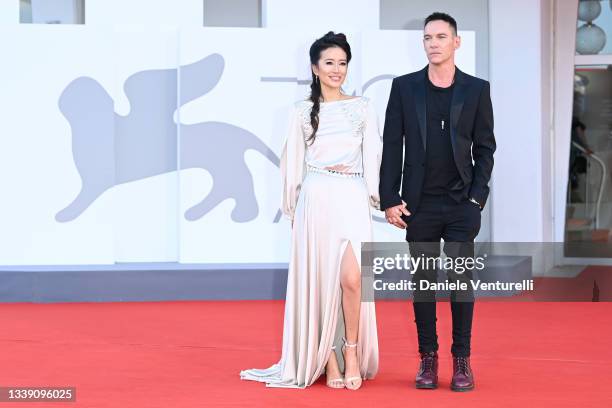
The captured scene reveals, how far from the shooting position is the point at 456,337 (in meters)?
4.46

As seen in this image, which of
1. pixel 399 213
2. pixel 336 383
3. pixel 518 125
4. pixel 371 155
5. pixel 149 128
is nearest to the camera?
pixel 399 213

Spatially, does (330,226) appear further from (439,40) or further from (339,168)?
(439,40)

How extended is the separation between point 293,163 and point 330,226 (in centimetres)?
35

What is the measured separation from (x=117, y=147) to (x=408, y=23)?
125 inches

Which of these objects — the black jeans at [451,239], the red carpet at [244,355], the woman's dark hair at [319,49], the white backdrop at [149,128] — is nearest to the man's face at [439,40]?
the woman's dark hair at [319,49]

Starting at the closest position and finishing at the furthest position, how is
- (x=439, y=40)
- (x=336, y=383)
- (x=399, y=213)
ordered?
1. (x=439, y=40)
2. (x=399, y=213)
3. (x=336, y=383)

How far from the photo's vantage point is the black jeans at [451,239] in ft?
14.5

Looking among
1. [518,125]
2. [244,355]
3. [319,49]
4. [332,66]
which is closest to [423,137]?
[332,66]

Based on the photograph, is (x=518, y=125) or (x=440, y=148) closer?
(x=440, y=148)

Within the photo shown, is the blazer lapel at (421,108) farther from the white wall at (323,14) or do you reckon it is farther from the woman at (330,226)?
the white wall at (323,14)

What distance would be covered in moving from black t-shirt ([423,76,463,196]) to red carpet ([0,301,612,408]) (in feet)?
2.99

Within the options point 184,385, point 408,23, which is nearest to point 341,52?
point 184,385

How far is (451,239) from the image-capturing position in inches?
174

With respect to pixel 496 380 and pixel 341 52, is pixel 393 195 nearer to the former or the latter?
pixel 341 52
